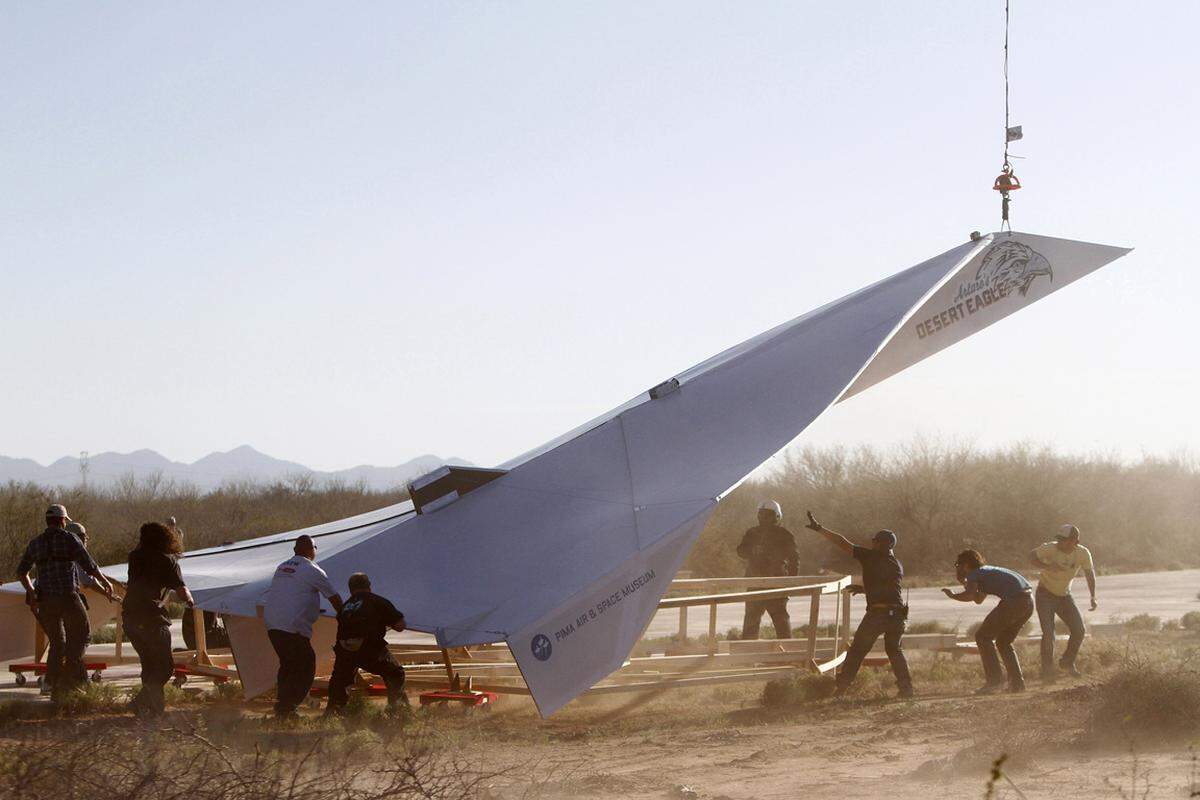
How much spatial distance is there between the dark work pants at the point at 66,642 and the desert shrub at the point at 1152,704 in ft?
31.5

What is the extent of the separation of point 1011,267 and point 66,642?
13.2 m

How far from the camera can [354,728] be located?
1098cm

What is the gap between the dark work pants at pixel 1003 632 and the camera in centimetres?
1359

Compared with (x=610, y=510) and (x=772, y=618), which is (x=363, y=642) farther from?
(x=772, y=618)

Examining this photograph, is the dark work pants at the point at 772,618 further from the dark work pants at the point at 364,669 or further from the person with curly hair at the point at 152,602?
the person with curly hair at the point at 152,602

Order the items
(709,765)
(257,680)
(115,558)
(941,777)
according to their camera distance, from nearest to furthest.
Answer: (941,777) → (709,765) → (257,680) → (115,558)

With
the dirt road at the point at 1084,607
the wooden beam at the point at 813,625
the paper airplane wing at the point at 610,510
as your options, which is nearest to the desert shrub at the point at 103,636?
the dirt road at the point at 1084,607

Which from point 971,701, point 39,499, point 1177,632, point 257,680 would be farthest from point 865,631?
point 39,499

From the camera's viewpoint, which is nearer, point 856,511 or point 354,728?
point 354,728

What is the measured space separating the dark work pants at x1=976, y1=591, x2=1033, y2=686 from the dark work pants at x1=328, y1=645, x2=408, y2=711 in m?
6.23

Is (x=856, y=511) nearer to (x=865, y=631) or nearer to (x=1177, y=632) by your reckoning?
(x=1177, y=632)

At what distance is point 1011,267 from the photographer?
18.3m

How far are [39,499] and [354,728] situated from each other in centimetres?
2912

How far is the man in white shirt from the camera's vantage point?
1148cm
